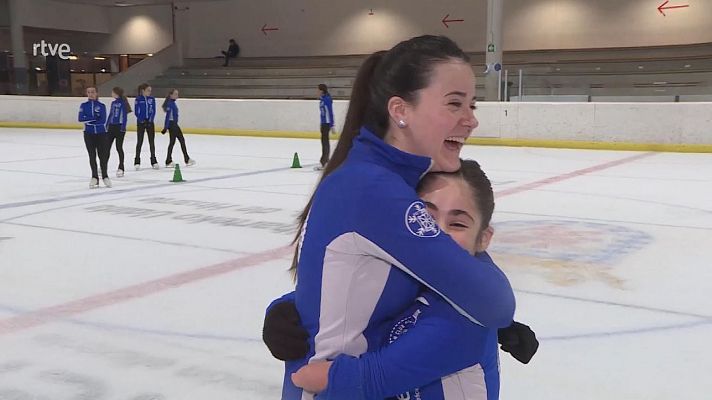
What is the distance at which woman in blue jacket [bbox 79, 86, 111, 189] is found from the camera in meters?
8.28

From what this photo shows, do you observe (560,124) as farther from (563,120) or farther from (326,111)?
(326,111)

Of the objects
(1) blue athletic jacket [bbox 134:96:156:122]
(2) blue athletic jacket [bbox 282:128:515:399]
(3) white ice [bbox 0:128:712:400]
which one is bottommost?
(3) white ice [bbox 0:128:712:400]

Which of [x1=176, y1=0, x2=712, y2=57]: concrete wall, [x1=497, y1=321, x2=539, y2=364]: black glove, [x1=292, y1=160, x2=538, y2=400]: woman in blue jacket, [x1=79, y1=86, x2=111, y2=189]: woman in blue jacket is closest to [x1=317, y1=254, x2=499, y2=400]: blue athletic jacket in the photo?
[x1=292, y1=160, x2=538, y2=400]: woman in blue jacket

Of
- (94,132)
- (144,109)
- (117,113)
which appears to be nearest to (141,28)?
(144,109)

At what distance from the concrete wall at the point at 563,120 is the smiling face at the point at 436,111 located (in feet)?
34.0

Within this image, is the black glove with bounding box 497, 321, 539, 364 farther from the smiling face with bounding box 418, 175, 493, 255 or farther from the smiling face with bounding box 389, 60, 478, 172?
the smiling face with bounding box 389, 60, 478, 172

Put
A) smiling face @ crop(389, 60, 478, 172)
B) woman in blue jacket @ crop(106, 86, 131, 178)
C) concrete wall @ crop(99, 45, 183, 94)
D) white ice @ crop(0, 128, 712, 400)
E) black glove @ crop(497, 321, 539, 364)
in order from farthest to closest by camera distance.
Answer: concrete wall @ crop(99, 45, 183, 94)
woman in blue jacket @ crop(106, 86, 131, 178)
white ice @ crop(0, 128, 712, 400)
black glove @ crop(497, 321, 539, 364)
smiling face @ crop(389, 60, 478, 172)

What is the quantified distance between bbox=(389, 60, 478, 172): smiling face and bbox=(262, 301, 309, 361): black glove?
0.36 metres

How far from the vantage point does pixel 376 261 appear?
1.18 m

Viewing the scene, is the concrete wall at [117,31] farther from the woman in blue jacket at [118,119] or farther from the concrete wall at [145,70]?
the woman in blue jacket at [118,119]

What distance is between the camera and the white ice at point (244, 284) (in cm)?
279

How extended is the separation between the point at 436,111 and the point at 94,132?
312 inches

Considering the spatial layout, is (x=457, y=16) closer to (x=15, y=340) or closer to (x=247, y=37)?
(x=247, y=37)

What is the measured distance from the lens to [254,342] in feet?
10.4
